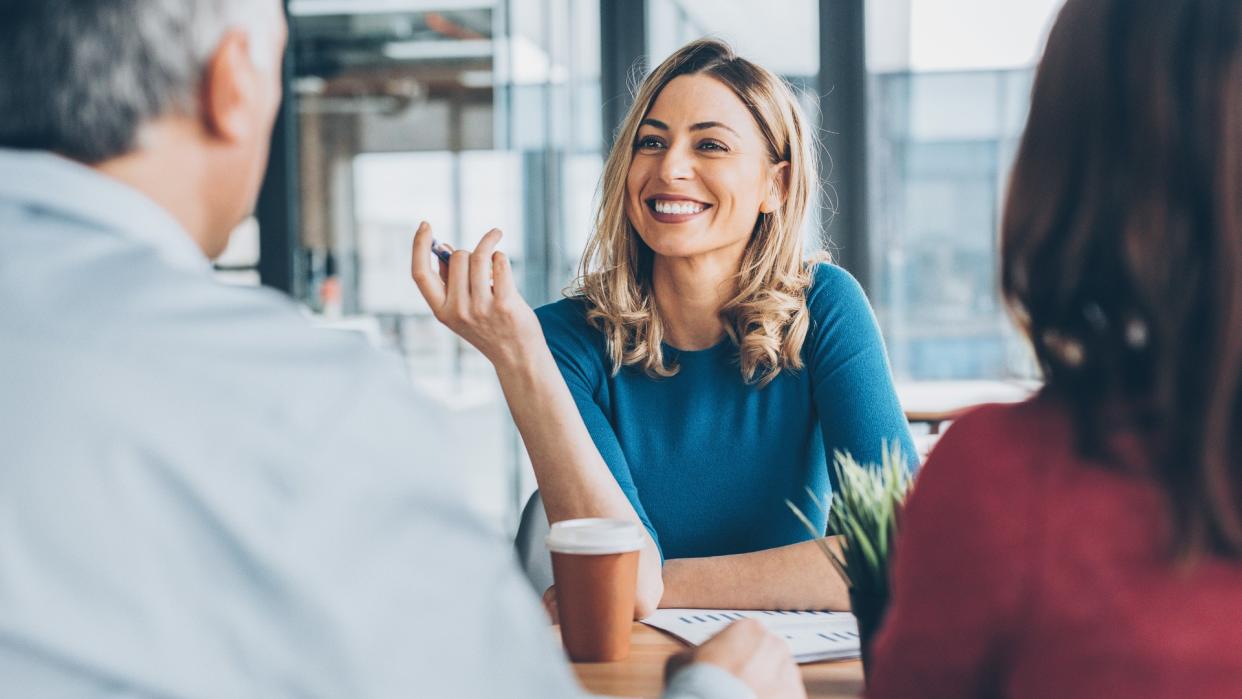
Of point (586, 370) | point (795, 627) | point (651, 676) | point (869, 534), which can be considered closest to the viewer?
point (869, 534)

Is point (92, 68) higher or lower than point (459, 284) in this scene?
higher

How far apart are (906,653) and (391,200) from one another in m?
4.41

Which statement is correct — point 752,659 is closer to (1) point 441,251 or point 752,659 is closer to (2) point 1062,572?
(2) point 1062,572

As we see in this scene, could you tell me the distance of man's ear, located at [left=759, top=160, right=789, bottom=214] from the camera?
6.43ft

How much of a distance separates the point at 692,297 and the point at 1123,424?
1.26 meters

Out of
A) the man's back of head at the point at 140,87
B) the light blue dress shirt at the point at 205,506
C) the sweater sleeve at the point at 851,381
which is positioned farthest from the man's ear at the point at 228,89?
the sweater sleeve at the point at 851,381

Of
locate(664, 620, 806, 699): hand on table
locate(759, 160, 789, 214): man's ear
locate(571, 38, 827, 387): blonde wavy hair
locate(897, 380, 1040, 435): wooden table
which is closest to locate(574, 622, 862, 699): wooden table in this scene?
locate(664, 620, 806, 699): hand on table

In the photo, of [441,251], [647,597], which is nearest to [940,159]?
[441,251]

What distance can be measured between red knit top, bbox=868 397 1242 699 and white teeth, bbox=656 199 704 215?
1214 mm

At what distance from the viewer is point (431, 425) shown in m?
0.61

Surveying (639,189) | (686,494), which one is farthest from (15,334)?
(639,189)

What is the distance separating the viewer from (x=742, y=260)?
1961mm

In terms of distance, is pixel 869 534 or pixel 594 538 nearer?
pixel 869 534

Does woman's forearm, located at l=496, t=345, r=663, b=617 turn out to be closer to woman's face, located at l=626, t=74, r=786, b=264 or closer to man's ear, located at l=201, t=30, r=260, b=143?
woman's face, located at l=626, t=74, r=786, b=264
